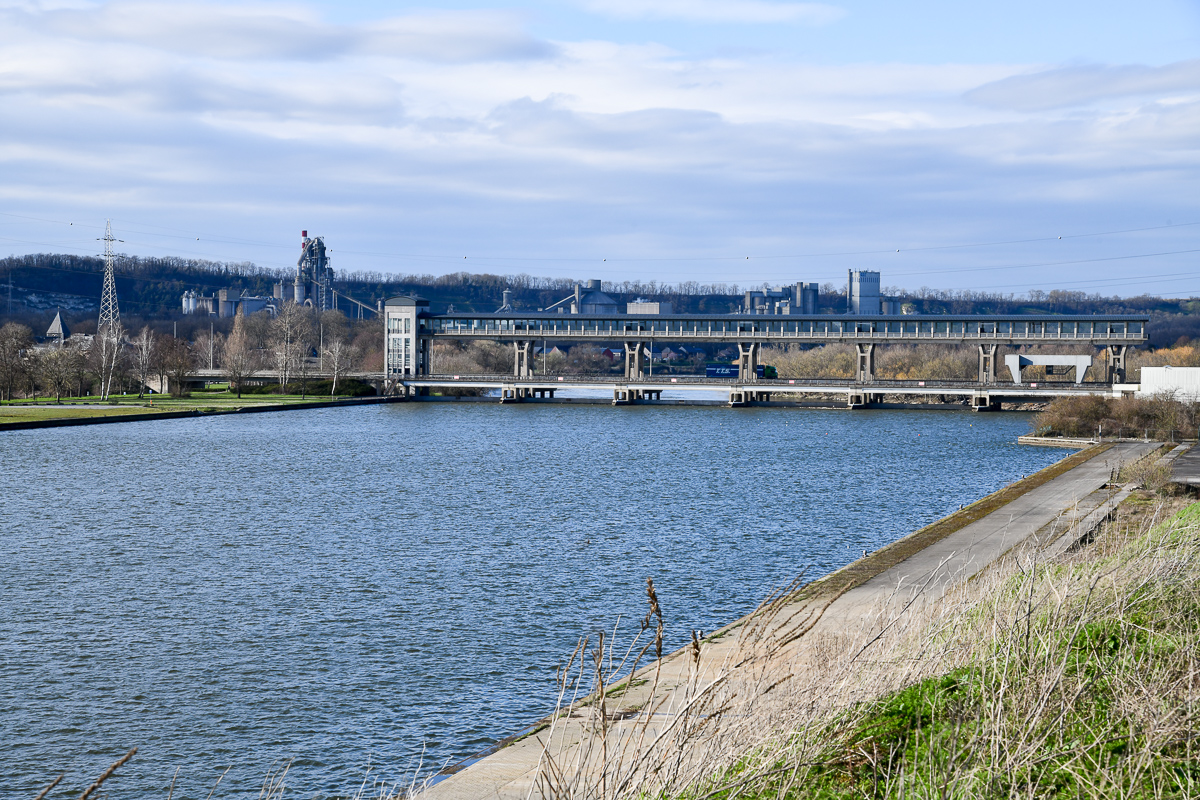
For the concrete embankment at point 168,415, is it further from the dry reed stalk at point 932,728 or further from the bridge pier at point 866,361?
the dry reed stalk at point 932,728

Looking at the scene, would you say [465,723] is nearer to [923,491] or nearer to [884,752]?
[884,752]

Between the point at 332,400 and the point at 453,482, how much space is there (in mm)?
71594

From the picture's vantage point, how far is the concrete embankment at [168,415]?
2876 inches

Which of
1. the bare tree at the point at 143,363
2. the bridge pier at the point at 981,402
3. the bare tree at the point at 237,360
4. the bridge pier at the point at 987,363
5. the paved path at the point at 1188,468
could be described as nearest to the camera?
the paved path at the point at 1188,468

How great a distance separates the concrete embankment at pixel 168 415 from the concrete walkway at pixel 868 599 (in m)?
63.9

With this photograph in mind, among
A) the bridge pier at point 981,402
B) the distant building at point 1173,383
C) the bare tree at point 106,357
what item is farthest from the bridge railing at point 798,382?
the bare tree at point 106,357

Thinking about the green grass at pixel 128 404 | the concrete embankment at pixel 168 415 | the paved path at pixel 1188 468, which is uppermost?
the green grass at pixel 128 404

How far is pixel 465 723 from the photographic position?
15.6m

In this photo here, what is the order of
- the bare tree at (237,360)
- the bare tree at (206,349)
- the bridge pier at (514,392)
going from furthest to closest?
the bare tree at (206,349) → the bridge pier at (514,392) → the bare tree at (237,360)

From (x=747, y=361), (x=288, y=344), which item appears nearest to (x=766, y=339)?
(x=747, y=361)

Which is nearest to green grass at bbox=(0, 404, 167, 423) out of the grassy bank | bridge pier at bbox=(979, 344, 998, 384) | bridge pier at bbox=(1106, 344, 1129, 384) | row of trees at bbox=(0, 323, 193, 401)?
the grassy bank

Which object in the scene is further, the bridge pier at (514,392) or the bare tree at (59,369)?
the bridge pier at (514,392)

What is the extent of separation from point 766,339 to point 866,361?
11.6 metres

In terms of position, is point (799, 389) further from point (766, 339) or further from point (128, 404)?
point (128, 404)
